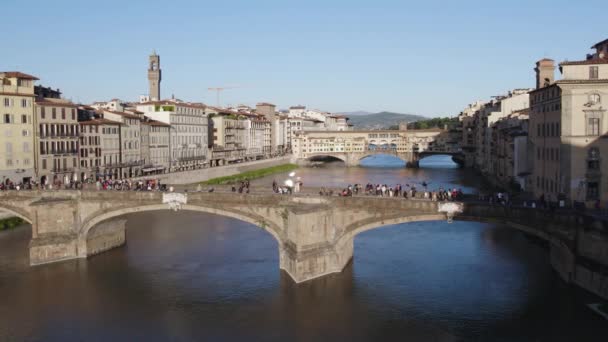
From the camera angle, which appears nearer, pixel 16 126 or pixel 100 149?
pixel 16 126

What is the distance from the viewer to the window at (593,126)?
35.4 meters

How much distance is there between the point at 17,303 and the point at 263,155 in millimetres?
96452

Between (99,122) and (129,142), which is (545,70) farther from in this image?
(129,142)

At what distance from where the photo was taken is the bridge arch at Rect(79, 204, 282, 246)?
1364 inches

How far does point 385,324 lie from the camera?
27156 mm

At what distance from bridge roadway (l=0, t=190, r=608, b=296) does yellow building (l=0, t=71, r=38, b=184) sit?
15.1m

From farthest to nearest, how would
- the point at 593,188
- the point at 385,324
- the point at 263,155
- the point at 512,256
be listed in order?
1. the point at 263,155
2. the point at 512,256
3. the point at 593,188
4. the point at 385,324

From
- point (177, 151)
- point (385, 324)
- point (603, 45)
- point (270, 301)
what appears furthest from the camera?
point (177, 151)

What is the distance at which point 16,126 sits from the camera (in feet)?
176

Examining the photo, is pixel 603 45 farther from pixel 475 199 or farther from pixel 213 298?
pixel 213 298

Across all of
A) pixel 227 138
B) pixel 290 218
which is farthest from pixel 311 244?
pixel 227 138

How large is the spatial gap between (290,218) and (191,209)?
6974 mm

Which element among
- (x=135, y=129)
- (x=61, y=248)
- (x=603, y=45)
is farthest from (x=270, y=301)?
(x=135, y=129)

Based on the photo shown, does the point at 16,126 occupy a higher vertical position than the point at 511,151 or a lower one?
higher
